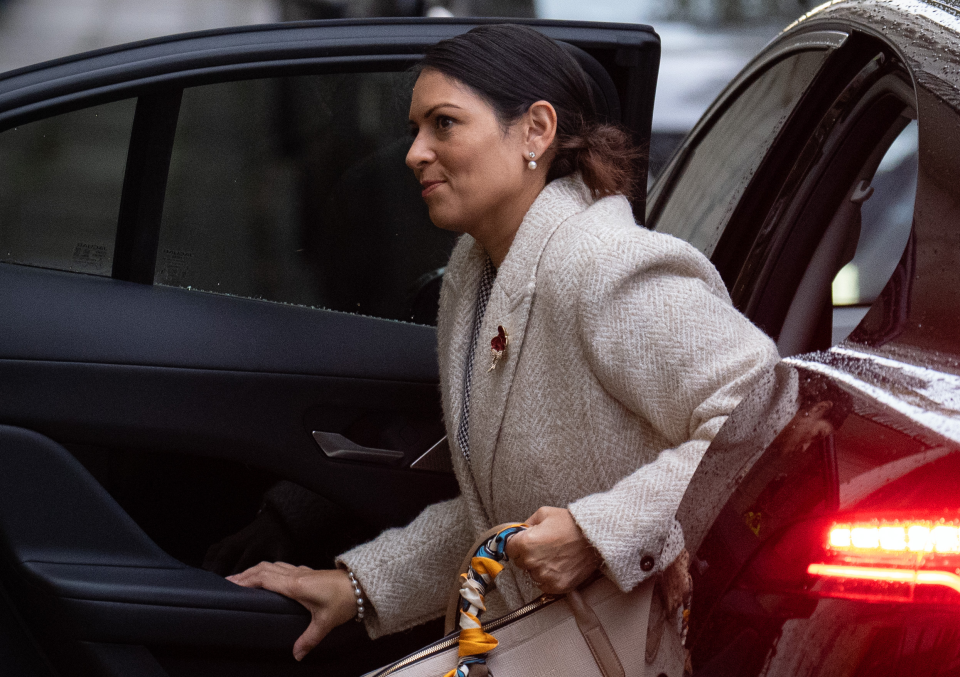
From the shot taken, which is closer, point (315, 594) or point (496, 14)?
point (315, 594)

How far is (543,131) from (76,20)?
4233 mm

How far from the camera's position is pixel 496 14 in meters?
5.36

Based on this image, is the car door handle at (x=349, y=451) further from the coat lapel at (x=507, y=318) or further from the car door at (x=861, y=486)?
the car door at (x=861, y=486)

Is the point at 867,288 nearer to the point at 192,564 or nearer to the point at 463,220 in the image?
the point at 463,220

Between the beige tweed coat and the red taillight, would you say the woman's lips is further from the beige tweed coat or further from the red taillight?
the red taillight

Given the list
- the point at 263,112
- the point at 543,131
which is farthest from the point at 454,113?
the point at 263,112

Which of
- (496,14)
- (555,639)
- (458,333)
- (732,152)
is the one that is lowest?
(555,639)

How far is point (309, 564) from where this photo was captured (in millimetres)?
1699

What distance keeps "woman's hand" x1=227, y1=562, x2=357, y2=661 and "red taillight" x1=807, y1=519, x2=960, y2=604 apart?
86 cm

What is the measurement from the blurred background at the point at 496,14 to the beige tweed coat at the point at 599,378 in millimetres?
3327

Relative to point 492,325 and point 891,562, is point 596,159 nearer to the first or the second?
point 492,325

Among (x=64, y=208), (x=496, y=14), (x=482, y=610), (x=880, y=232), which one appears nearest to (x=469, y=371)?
(x=482, y=610)

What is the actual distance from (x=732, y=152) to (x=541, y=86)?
2.14 feet

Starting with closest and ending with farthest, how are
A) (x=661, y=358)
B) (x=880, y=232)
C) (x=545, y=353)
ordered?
(x=661, y=358) < (x=545, y=353) < (x=880, y=232)
